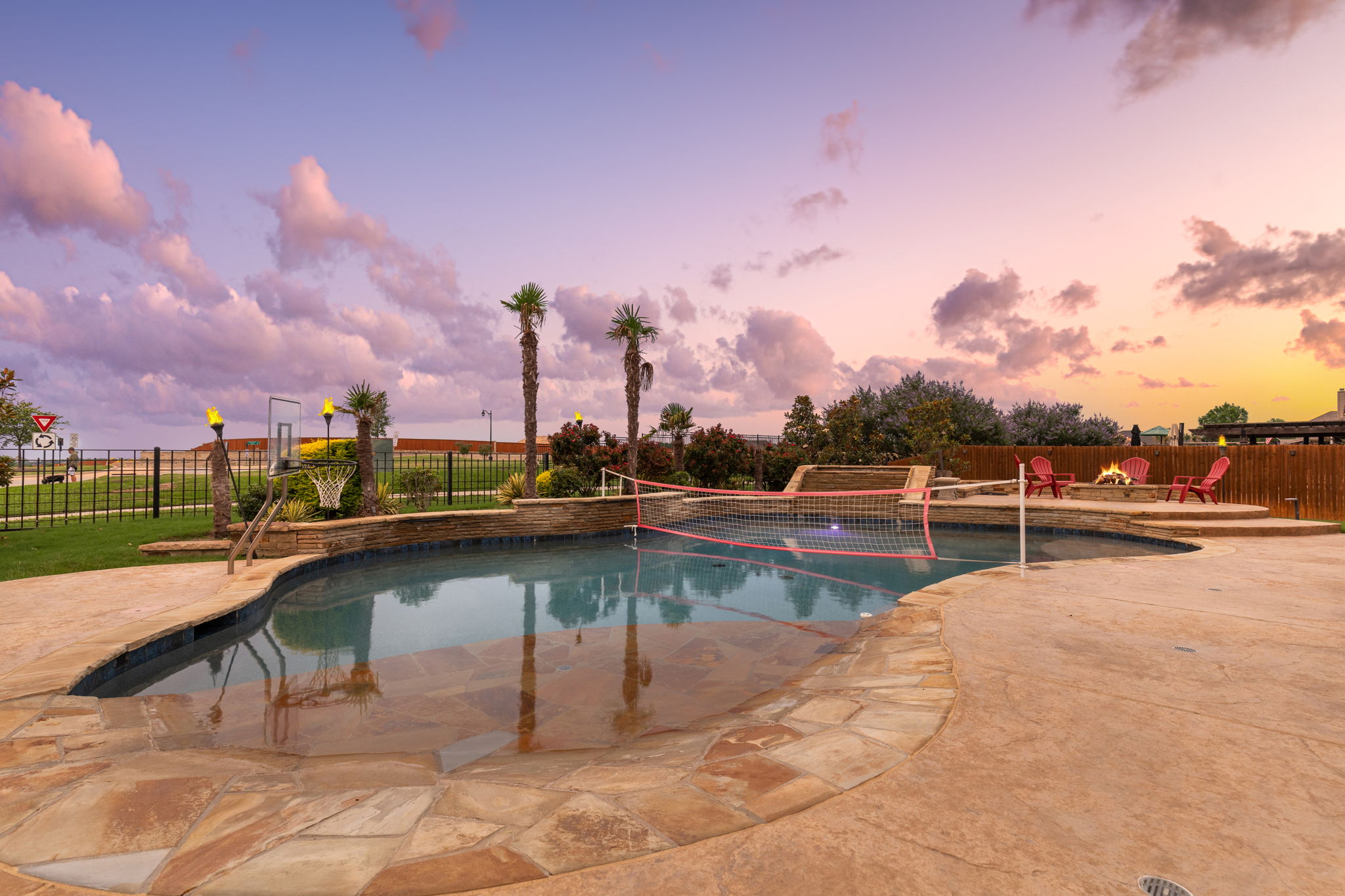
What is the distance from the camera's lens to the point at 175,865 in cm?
198

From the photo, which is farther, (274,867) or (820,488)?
(820,488)

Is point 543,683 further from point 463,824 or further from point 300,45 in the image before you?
point 300,45

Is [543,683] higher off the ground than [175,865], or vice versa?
[175,865]

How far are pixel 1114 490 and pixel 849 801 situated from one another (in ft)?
57.4

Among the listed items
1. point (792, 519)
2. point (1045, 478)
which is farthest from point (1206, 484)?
point (792, 519)

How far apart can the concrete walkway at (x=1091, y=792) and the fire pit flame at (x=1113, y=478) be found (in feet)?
44.6

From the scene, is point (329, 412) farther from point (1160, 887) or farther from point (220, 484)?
point (1160, 887)

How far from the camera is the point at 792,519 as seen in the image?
683 inches

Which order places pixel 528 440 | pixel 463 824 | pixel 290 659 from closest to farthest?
pixel 463 824 < pixel 290 659 < pixel 528 440

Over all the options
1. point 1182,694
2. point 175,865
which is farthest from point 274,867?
point 1182,694

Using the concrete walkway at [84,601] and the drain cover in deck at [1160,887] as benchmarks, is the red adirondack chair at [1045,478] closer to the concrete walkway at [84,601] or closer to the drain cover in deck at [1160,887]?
the drain cover in deck at [1160,887]

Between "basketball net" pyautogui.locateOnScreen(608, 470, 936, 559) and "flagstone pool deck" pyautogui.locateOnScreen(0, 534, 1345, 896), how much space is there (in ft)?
27.9

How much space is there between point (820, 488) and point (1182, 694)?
15.5m

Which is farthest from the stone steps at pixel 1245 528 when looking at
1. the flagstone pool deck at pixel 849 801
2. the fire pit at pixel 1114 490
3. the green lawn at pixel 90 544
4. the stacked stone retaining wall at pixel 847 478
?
the green lawn at pixel 90 544
